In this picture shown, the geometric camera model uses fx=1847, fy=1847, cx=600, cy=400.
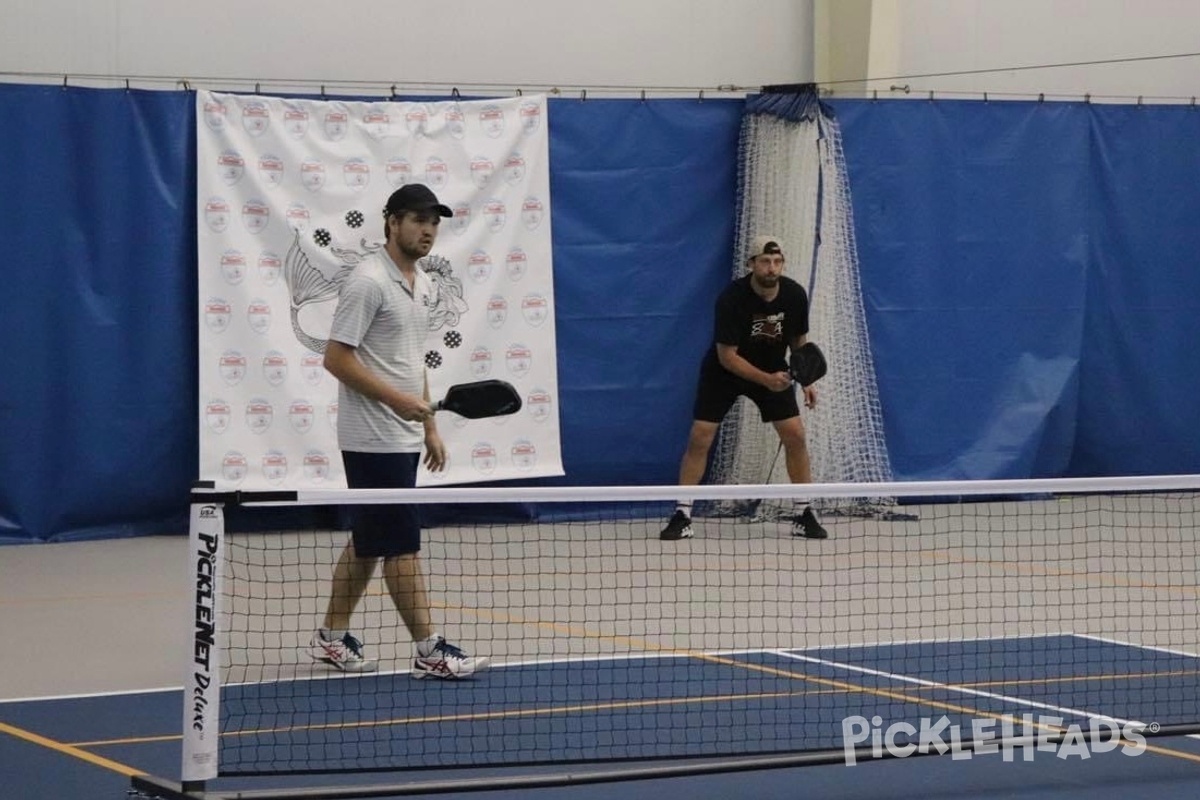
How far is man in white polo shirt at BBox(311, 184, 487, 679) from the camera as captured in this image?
6270 millimetres

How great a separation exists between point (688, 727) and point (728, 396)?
5128 mm

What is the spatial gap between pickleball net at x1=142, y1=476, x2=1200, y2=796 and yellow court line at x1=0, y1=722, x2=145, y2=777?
10.5 inches

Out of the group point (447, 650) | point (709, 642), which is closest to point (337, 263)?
point (709, 642)

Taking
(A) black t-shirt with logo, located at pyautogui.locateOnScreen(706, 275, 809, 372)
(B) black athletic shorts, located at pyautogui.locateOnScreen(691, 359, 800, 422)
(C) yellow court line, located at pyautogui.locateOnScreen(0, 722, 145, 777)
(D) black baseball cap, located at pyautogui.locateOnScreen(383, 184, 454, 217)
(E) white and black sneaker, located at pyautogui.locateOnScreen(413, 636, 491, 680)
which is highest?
(D) black baseball cap, located at pyautogui.locateOnScreen(383, 184, 454, 217)

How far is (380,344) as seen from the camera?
21.0 ft

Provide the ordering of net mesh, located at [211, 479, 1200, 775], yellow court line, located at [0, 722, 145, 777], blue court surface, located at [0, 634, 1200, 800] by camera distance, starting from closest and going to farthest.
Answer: blue court surface, located at [0, 634, 1200, 800] → yellow court line, located at [0, 722, 145, 777] → net mesh, located at [211, 479, 1200, 775]

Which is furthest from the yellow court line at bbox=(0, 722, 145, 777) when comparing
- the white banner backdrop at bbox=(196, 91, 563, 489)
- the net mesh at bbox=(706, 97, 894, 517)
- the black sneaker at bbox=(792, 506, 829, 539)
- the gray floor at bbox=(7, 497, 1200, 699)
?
the net mesh at bbox=(706, 97, 894, 517)

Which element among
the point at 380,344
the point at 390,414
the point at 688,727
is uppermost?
the point at 380,344

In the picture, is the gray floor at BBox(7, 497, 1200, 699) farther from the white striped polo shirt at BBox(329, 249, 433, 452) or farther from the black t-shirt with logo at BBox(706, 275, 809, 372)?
the black t-shirt with logo at BBox(706, 275, 809, 372)

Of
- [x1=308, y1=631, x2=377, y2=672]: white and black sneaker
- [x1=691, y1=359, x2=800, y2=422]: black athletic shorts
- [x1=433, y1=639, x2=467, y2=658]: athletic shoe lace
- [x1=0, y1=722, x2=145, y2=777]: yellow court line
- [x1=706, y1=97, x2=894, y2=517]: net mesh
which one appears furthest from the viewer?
[x1=706, y1=97, x2=894, y2=517]: net mesh

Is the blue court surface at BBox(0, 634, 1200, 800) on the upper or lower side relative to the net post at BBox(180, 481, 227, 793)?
lower

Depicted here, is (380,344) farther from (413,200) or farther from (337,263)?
(337,263)

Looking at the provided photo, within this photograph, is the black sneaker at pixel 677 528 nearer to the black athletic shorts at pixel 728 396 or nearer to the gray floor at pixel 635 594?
the gray floor at pixel 635 594

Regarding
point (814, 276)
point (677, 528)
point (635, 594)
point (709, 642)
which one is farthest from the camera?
point (814, 276)
